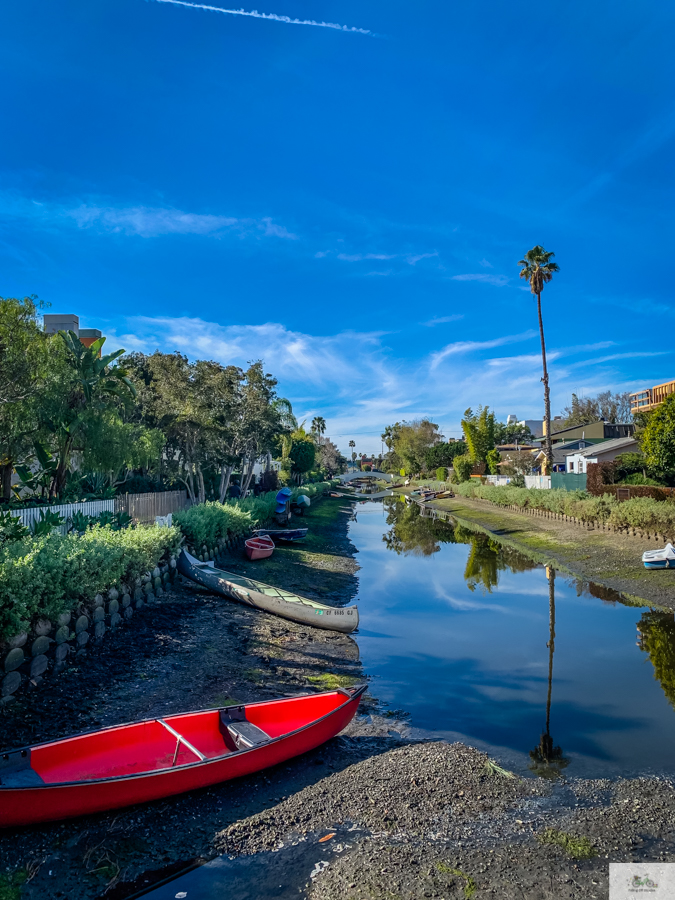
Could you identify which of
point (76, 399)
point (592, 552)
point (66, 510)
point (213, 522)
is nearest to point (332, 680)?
point (66, 510)

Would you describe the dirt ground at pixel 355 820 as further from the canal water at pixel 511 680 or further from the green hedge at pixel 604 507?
the green hedge at pixel 604 507

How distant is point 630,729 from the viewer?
987 cm

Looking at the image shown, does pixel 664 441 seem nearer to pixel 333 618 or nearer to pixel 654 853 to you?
pixel 333 618

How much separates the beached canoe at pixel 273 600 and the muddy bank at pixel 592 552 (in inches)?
425

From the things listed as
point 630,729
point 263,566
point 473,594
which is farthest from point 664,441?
point 630,729

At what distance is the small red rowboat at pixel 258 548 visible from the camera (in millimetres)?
24672

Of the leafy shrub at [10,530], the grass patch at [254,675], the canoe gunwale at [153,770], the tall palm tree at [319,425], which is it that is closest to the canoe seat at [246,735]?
the canoe gunwale at [153,770]

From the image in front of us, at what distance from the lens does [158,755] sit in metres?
7.63

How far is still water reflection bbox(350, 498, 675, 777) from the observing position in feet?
30.8

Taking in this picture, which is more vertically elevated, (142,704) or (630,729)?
(142,704)

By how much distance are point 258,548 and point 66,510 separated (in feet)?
29.3

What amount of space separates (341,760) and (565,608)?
43.3ft

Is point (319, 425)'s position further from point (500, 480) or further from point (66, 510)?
point (66, 510)

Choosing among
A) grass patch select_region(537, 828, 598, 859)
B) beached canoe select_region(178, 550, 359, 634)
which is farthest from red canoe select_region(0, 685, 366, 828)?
beached canoe select_region(178, 550, 359, 634)
